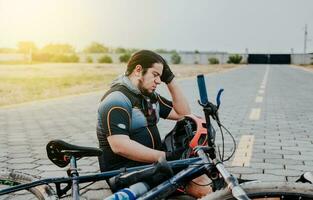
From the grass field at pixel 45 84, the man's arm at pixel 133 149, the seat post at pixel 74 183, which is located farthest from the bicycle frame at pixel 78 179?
the grass field at pixel 45 84

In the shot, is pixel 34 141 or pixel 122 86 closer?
pixel 122 86

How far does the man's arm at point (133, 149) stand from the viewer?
3568 mm

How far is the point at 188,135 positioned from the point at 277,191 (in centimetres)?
142

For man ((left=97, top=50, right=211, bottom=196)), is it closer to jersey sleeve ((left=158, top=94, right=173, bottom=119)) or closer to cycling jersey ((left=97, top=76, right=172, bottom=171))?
cycling jersey ((left=97, top=76, right=172, bottom=171))

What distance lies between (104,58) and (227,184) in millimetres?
97293

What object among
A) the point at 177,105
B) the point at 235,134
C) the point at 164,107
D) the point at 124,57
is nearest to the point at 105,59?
the point at 124,57

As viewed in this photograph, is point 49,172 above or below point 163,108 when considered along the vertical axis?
below

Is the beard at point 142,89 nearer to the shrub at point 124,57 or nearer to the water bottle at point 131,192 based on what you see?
the water bottle at point 131,192

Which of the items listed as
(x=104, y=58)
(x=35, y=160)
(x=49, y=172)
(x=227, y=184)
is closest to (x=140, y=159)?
(x=227, y=184)

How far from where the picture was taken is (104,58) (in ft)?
323

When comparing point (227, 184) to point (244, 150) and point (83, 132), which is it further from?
point (83, 132)

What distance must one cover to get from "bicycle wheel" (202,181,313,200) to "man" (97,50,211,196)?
4.13 feet

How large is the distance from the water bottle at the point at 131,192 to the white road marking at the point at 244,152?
3.00m

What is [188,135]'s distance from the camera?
11.9ft
